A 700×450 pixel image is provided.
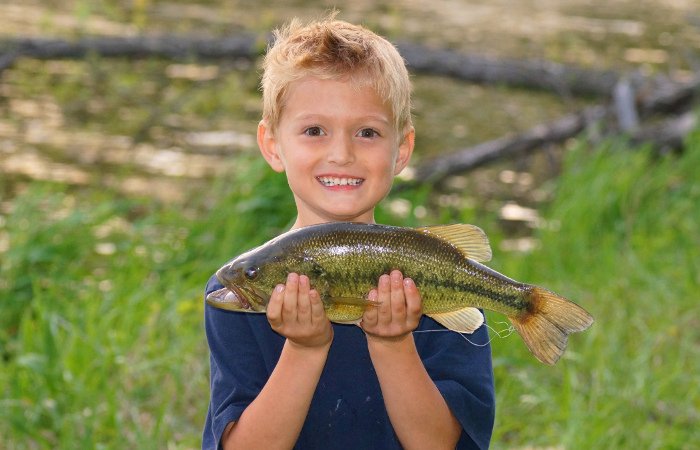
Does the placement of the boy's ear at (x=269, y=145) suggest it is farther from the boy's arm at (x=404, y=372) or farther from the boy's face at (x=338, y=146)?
the boy's arm at (x=404, y=372)

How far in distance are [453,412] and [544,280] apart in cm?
476

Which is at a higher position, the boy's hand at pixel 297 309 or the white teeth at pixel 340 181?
the white teeth at pixel 340 181

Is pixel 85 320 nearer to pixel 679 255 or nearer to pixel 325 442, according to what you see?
pixel 325 442

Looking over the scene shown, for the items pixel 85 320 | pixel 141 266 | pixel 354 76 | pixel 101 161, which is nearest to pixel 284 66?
pixel 354 76

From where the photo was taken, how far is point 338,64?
295 cm

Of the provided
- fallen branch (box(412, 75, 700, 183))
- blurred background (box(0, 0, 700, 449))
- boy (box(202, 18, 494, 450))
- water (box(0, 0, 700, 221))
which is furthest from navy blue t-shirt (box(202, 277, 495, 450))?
fallen branch (box(412, 75, 700, 183))

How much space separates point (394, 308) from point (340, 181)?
0.47m

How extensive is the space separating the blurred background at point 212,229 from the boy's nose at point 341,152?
2.36m

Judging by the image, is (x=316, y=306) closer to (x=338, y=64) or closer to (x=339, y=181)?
(x=339, y=181)

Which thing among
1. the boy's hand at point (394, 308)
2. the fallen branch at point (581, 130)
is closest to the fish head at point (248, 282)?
the boy's hand at point (394, 308)

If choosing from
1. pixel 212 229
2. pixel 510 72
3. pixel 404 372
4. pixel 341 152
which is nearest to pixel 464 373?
pixel 404 372

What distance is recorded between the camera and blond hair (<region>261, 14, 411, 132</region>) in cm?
296

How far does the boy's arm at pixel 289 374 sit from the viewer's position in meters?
2.60

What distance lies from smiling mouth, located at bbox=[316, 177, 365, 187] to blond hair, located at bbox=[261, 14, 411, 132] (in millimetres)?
214
